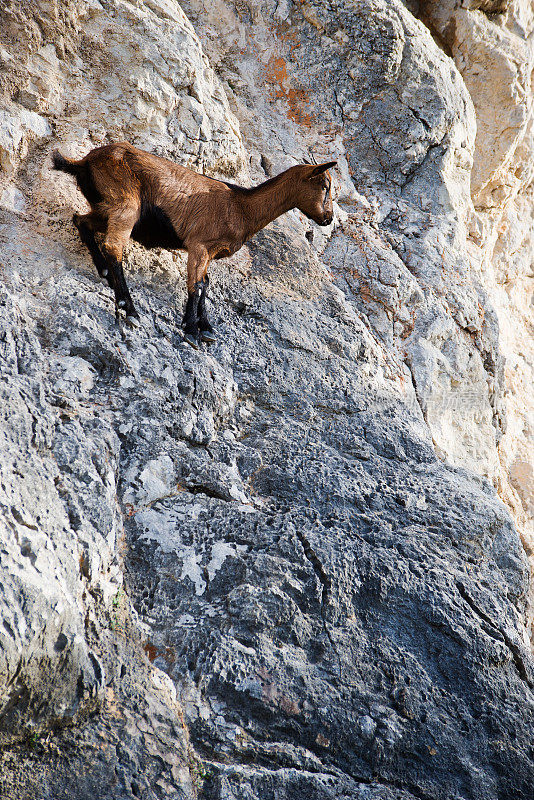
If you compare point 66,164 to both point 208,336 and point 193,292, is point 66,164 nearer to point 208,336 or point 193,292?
point 193,292

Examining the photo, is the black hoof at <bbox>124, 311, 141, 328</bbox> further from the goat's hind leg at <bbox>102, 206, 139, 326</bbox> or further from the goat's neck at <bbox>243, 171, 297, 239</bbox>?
the goat's neck at <bbox>243, 171, 297, 239</bbox>

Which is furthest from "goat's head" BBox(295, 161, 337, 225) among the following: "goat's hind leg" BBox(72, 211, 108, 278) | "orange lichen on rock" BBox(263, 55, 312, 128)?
"orange lichen on rock" BBox(263, 55, 312, 128)

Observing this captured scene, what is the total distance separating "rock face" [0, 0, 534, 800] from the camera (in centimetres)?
314

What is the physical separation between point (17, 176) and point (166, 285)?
1.53 m

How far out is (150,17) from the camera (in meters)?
6.17

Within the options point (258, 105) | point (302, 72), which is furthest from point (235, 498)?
point (302, 72)

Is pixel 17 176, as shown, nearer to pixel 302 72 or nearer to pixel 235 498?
pixel 235 498

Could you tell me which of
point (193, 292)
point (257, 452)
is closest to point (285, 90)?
point (193, 292)

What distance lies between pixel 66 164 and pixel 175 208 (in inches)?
35.6

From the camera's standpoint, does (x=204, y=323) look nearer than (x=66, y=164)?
No

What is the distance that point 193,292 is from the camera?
5.02m

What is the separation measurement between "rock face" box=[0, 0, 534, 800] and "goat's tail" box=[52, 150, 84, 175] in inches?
14.2

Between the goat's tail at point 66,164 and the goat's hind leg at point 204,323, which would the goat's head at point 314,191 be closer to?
the goat's hind leg at point 204,323

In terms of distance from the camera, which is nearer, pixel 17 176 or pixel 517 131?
pixel 17 176
